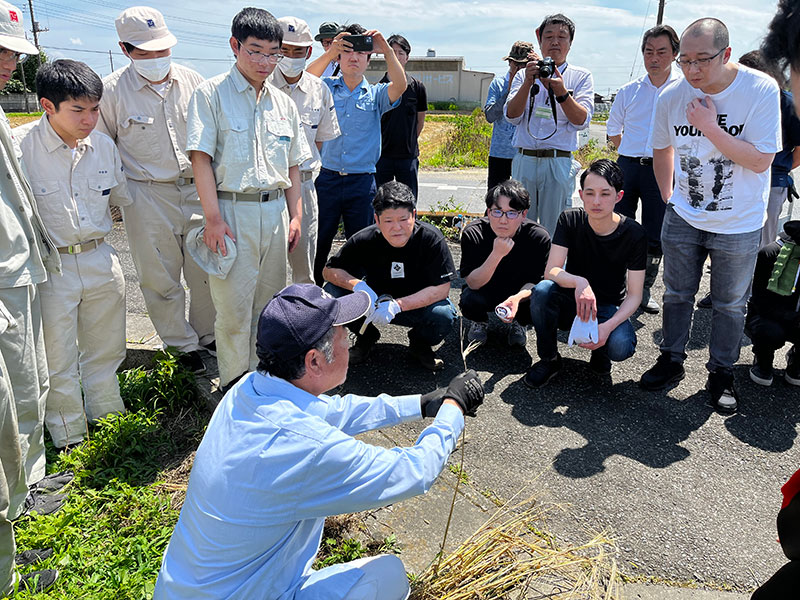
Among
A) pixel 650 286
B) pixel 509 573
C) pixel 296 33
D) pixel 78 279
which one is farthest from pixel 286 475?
pixel 650 286

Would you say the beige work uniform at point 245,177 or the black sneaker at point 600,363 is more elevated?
the beige work uniform at point 245,177

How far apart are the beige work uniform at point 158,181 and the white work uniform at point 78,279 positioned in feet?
0.99

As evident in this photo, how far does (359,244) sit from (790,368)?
9.29 feet

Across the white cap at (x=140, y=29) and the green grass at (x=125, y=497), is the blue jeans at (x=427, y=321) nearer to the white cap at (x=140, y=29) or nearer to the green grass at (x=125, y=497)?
the green grass at (x=125, y=497)

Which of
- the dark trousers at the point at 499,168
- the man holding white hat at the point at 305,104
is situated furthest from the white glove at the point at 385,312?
the dark trousers at the point at 499,168

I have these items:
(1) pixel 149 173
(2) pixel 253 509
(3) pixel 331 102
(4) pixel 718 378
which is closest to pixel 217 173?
(1) pixel 149 173

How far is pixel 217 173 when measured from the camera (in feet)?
10.8

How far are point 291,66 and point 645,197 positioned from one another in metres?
2.94

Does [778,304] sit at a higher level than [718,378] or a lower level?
higher

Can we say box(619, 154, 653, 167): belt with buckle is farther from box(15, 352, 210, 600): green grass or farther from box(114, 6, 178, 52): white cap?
box(15, 352, 210, 600): green grass

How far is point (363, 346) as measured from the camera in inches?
166

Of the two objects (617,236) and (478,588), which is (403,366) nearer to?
(617,236)

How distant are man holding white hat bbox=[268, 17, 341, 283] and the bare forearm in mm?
698

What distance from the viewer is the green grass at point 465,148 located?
15.8 m
